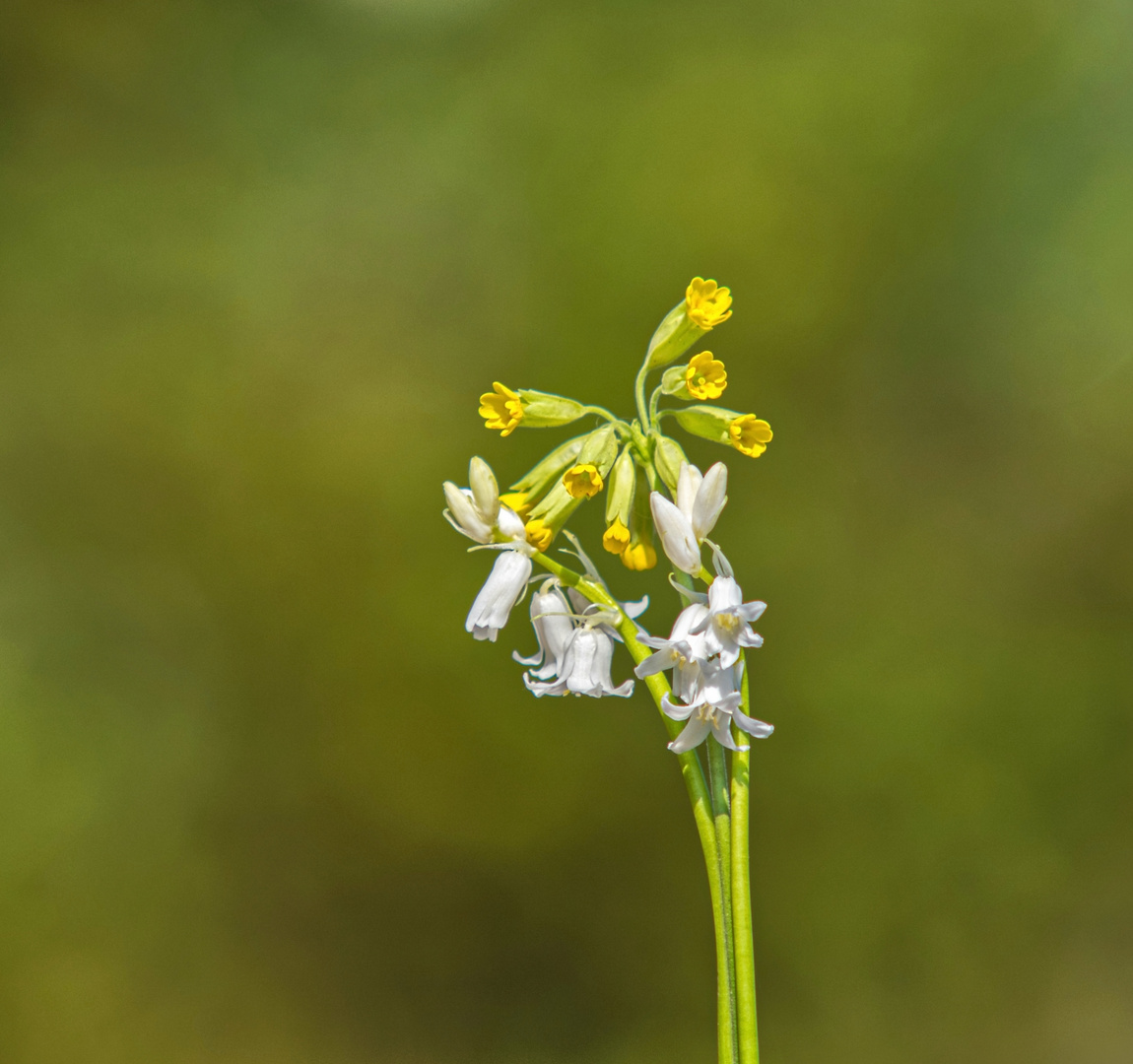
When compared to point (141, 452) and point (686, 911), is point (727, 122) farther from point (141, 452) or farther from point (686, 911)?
point (686, 911)

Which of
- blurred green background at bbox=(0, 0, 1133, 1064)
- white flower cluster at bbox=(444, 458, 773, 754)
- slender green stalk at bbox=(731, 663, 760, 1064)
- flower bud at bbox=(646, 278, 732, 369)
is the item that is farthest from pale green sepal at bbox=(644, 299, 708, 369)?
blurred green background at bbox=(0, 0, 1133, 1064)

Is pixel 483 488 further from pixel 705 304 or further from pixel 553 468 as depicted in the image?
pixel 705 304

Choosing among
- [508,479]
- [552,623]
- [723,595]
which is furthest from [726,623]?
[508,479]

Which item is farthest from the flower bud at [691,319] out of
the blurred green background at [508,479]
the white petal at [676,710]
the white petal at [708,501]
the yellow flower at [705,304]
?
the blurred green background at [508,479]

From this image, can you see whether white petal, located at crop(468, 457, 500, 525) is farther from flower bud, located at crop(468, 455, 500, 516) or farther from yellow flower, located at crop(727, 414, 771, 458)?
yellow flower, located at crop(727, 414, 771, 458)

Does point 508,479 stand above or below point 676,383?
above
